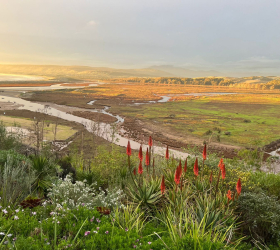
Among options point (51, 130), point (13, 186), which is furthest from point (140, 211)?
point (51, 130)

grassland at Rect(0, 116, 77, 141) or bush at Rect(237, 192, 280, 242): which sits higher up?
bush at Rect(237, 192, 280, 242)

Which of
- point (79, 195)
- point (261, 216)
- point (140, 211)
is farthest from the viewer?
point (261, 216)

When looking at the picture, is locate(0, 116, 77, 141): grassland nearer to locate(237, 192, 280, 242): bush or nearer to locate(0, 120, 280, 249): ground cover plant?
locate(0, 120, 280, 249): ground cover plant

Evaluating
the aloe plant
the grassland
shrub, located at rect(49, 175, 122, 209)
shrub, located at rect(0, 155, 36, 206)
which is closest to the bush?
the aloe plant

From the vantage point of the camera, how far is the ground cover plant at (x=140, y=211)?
3189mm

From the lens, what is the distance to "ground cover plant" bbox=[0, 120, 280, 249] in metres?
3.19

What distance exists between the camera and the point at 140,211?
5.41 m

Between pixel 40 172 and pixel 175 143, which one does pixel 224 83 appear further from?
pixel 40 172

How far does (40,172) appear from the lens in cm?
837

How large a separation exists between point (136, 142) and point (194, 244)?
21.4 m

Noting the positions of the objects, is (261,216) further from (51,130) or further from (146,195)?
(51,130)

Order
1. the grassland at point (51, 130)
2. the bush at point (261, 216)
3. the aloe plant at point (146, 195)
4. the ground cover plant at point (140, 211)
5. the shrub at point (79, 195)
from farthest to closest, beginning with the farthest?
the grassland at point (51, 130)
the bush at point (261, 216)
the aloe plant at point (146, 195)
the shrub at point (79, 195)
the ground cover plant at point (140, 211)

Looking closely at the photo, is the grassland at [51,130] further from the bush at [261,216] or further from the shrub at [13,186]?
the bush at [261,216]

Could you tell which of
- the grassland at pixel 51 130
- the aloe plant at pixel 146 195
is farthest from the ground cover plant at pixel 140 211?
the grassland at pixel 51 130
